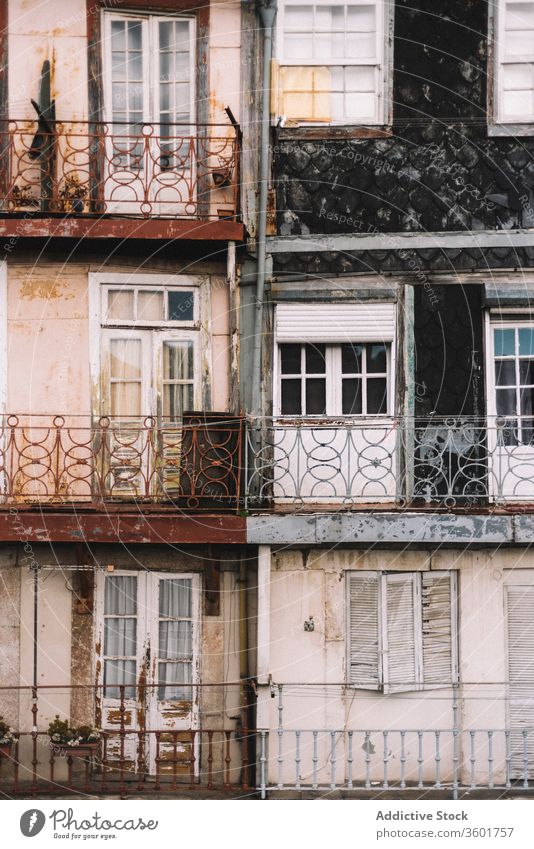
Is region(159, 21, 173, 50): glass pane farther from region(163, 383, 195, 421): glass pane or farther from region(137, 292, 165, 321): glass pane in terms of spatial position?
region(163, 383, 195, 421): glass pane

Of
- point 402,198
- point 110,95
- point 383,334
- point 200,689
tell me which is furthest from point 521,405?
point 110,95

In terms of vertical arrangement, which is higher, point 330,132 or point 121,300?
point 330,132

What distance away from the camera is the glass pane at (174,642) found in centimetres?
1666

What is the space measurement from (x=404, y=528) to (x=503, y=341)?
282 cm

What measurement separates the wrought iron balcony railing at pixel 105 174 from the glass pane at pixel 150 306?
99 centimetres

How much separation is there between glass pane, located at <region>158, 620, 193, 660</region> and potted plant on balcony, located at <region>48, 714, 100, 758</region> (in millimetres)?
1369

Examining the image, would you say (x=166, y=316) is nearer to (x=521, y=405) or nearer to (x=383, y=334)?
(x=383, y=334)

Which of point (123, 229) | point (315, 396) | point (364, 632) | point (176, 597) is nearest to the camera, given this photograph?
point (123, 229)

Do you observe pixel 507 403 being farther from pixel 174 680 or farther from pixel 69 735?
pixel 69 735

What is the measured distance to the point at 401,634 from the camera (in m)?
16.6

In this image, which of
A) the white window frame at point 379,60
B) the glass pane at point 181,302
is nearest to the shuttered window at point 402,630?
the glass pane at point 181,302

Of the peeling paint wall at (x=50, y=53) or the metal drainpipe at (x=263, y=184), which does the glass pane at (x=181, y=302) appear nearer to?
the metal drainpipe at (x=263, y=184)

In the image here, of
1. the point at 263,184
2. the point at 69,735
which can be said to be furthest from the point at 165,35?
the point at 69,735
